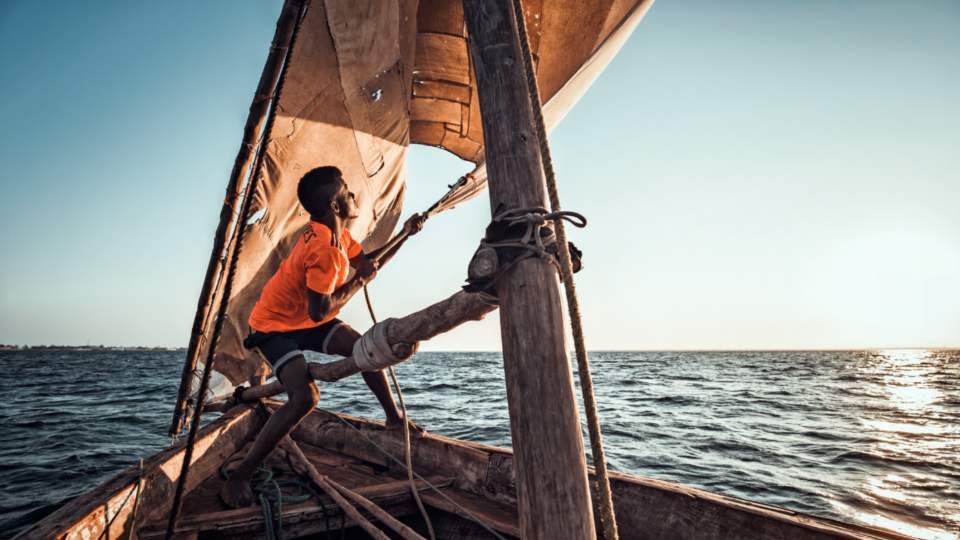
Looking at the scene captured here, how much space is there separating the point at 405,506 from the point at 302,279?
55.0 inches

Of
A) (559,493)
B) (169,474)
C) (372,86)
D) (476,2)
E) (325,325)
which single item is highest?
(372,86)

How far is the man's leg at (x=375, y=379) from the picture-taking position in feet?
8.94

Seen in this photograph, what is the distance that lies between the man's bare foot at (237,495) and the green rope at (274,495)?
0.06 meters

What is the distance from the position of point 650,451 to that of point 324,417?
5152 mm

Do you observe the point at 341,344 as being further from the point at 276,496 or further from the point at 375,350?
the point at 375,350

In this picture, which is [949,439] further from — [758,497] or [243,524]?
[243,524]

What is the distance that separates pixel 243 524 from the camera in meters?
1.98

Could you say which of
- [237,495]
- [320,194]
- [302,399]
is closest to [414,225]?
[320,194]

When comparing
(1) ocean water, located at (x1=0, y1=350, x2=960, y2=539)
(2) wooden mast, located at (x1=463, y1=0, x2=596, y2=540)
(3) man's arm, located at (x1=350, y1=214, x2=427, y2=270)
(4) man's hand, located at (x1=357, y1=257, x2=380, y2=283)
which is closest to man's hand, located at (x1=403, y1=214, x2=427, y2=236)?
(3) man's arm, located at (x1=350, y1=214, x2=427, y2=270)

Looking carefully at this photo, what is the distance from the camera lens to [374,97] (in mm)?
3574

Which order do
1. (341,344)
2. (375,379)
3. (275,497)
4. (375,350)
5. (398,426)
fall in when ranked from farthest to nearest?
(398,426) < (375,379) < (341,344) < (275,497) < (375,350)

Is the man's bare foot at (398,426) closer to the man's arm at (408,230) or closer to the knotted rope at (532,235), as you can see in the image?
the man's arm at (408,230)

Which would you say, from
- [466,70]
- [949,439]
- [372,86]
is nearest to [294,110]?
[372,86]

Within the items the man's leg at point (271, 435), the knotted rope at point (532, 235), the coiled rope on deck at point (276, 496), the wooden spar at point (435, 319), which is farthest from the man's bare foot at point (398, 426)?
the knotted rope at point (532, 235)
